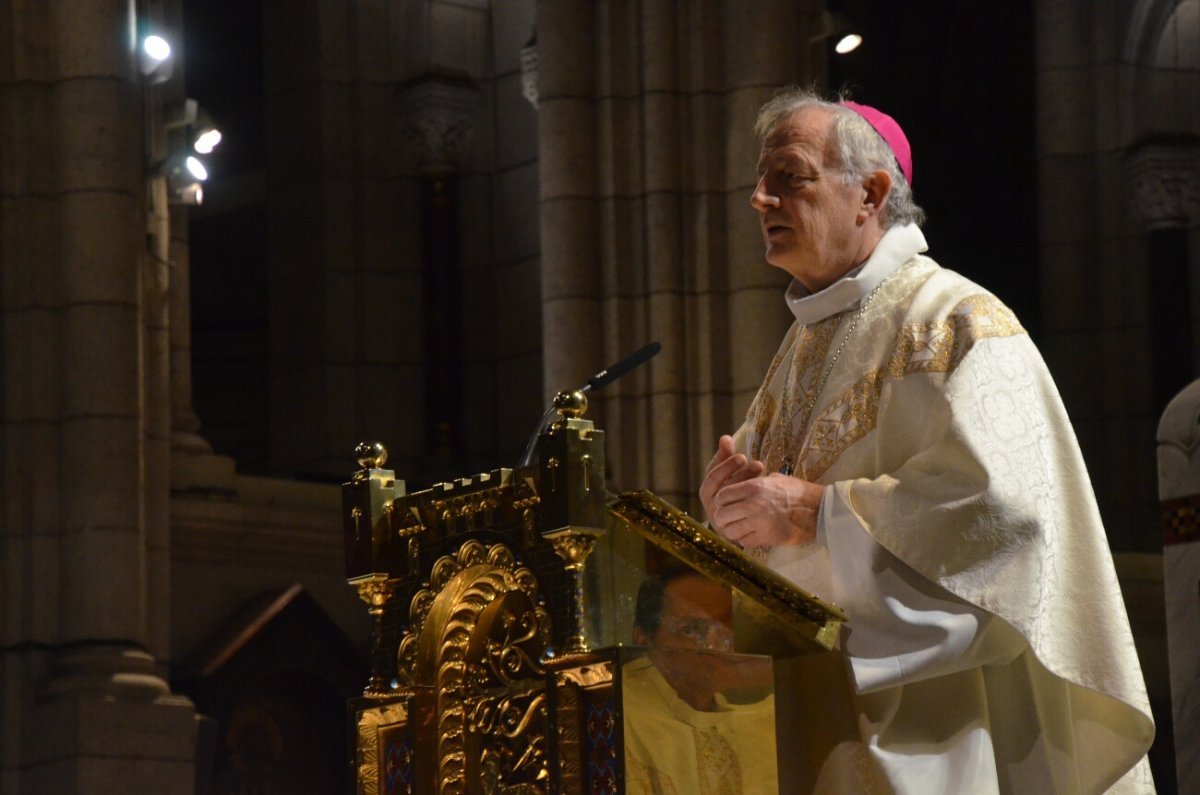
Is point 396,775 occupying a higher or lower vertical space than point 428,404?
lower

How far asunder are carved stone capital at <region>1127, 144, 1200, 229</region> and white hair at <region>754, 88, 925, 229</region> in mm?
8903

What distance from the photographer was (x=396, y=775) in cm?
321

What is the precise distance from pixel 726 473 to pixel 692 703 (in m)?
0.45

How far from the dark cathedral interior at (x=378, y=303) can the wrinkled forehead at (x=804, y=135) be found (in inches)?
106

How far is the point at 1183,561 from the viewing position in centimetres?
613

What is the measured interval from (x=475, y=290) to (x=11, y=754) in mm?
4111

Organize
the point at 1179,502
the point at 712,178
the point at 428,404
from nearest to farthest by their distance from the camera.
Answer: the point at 1179,502 < the point at 712,178 < the point at 428,404

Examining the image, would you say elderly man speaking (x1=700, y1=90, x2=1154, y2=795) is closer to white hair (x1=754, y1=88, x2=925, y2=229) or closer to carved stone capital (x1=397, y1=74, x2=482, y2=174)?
white hair (x1=754, y1=88, x2=925, y2=229)

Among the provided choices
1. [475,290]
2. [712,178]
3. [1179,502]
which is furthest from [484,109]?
[1179,502]

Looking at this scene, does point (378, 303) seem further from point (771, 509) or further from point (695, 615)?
point (695, 615)

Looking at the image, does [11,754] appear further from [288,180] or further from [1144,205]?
[1144,205]

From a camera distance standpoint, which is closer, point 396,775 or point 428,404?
point 396,775

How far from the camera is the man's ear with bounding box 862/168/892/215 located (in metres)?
3.49

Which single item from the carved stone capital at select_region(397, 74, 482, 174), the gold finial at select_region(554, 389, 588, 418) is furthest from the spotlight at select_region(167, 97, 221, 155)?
the gold finial at select_region(554, 389, 588, 418)
